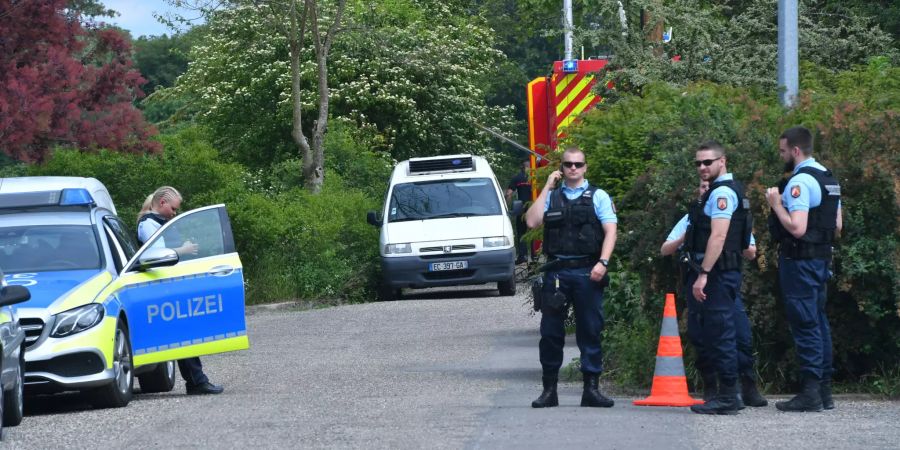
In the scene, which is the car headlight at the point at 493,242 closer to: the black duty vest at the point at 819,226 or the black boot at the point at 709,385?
the black boot at the point at 709,385

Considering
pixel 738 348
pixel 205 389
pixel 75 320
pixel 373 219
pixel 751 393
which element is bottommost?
pixel 205 389

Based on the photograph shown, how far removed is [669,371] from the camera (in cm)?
1065

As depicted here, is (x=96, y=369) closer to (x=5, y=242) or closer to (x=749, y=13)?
(x=5, y=242)

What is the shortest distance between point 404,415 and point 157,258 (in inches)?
103

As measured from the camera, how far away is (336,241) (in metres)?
24.4

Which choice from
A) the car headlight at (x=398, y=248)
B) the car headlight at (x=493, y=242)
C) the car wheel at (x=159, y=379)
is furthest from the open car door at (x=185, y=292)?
the car headlight at (x=493, y=242)

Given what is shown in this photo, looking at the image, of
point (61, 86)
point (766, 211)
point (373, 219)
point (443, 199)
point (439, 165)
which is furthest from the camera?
point (439, 165)

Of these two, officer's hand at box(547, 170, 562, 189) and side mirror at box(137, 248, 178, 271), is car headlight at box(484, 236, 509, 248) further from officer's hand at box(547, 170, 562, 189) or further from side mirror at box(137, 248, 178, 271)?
officer's hand at box(547, 170, 562, 189)

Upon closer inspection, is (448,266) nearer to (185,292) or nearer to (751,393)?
(185,292)

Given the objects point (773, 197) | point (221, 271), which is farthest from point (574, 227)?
point (221, 271)

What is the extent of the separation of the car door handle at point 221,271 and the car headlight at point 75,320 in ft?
4.18

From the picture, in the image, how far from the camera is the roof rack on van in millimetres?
24469

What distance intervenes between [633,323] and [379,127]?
75.7ft

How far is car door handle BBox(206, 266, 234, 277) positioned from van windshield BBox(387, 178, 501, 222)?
11341 mm
